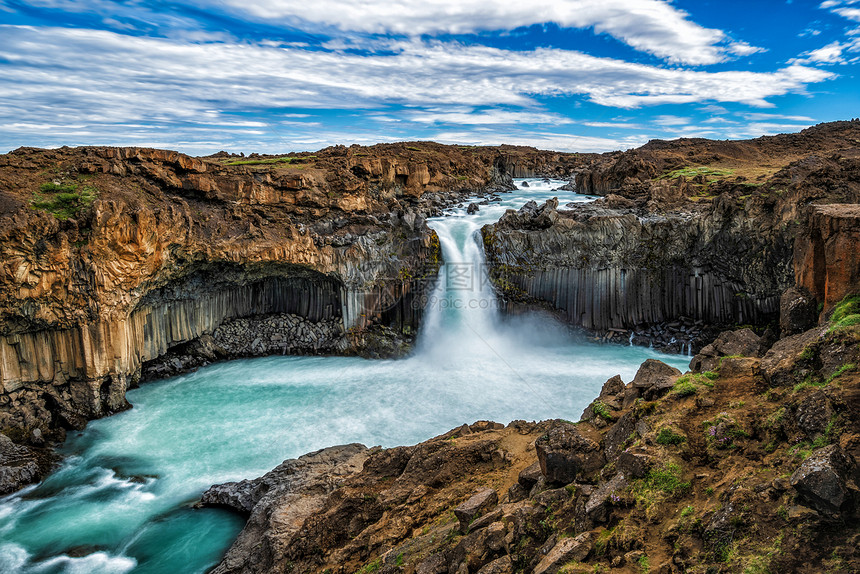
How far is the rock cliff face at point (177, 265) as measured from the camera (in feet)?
57.1

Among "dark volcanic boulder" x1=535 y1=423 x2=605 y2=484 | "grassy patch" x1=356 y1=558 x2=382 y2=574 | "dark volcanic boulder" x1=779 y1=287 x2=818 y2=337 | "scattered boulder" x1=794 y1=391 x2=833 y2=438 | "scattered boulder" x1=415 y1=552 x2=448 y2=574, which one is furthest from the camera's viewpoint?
"dark volcanic boulder" x1=779 y1=287 x2=818 y2=337

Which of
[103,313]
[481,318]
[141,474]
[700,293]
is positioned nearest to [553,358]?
[481,318]

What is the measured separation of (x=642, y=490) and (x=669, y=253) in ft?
72.5

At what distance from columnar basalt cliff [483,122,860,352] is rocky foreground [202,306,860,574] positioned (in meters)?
14.0

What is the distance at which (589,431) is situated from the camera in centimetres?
916

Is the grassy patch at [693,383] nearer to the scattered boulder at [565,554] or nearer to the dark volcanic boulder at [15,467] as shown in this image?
the scattered boulder at [565,554]

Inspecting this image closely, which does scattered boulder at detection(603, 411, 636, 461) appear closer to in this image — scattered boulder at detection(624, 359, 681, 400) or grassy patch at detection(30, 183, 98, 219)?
scattered boulder at detection(624, 359, 681, 400)

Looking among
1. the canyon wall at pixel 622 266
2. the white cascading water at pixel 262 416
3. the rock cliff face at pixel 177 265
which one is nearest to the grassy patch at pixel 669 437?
the white cascading water at pixel 262 416

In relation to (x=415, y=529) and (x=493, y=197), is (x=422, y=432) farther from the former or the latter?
(x=493, y=197)

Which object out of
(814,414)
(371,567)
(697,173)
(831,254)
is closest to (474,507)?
(371,567)

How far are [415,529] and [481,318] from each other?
60.2 feet

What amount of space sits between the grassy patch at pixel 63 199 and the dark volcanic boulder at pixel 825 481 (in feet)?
68.9

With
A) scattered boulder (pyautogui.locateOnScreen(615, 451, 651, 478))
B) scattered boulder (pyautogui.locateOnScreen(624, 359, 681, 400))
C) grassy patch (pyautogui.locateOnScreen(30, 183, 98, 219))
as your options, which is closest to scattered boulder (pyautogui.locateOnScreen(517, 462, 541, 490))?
scattered boulder (pyautogui.locateOnScreen(615, 451, 651, 478))

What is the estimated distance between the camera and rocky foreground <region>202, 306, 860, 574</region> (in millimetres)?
5148
